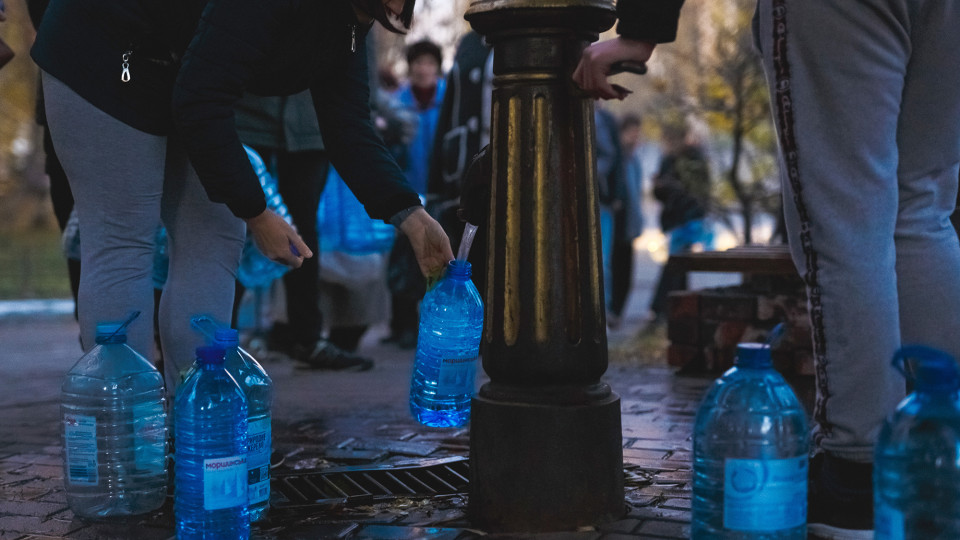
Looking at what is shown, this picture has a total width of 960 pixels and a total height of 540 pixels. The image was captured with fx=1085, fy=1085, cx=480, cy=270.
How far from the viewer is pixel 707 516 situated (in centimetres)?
224

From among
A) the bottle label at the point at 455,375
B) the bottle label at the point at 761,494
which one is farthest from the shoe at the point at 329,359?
the bottle label at the point at 761,494

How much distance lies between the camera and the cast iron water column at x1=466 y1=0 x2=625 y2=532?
2500 millimetres

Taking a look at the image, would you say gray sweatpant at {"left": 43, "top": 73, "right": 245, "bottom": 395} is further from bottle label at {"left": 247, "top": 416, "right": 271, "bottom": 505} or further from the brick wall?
the brick wall

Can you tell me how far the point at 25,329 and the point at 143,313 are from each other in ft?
24.0

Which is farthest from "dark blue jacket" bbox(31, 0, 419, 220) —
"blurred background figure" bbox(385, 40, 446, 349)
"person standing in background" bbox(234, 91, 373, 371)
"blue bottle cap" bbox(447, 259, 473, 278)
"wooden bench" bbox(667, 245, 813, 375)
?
"blurred background figure" bbox(385, 40, 446, 349)

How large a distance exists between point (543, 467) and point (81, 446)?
3.76ft

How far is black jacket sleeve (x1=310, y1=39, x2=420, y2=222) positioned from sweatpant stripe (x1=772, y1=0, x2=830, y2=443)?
3.43ft

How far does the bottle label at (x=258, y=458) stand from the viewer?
2586mm

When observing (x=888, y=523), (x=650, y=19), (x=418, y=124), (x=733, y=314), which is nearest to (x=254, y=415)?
(x=650, y=19)

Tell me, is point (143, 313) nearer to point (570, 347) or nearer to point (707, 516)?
point (570, 347)

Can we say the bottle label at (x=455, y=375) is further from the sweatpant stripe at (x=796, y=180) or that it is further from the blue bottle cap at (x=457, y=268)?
the sweatpant stripe at (x=796, y=180)

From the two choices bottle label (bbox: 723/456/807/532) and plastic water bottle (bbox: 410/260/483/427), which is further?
plastic water bottle (bbox: 410/260/483/427)

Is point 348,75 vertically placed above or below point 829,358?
above

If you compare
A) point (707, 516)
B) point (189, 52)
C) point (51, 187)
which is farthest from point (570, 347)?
point (51, 187)
